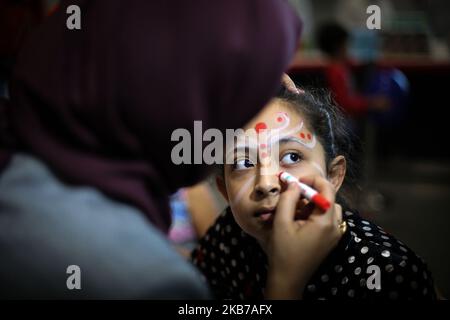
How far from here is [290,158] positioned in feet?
2.09

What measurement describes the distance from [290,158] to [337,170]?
7cm

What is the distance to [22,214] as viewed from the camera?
0.50 metres

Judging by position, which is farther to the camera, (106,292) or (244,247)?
(244,247)

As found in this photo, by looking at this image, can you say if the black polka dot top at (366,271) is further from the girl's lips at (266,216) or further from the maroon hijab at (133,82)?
the maroon hijab at (133,82)

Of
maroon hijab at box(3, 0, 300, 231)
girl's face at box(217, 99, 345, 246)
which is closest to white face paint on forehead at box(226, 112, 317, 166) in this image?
girl's face at box(217, 99, 345, 246)

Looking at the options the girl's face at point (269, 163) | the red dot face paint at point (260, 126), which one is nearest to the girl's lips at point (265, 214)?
the girl's face at point (269, 163)

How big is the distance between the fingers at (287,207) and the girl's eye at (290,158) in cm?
5

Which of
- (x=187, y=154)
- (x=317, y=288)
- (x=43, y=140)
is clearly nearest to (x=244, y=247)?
(x=317, y=288)

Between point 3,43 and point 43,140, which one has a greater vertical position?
point 3,43

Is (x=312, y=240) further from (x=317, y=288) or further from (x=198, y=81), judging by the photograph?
(x=198, y=81)

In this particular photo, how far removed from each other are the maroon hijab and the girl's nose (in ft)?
0.44

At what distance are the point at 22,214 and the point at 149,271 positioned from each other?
139mm
